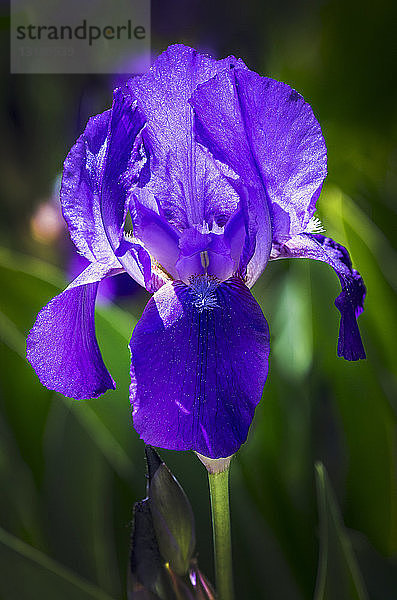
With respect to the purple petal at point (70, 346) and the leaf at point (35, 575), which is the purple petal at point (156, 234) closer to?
the purple petal at point (70, 346)

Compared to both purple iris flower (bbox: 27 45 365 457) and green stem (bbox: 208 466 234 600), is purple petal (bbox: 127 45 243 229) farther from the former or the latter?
green stem (bbox: 208 466 234 600)

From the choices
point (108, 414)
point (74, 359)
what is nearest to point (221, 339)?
point (74, 359)

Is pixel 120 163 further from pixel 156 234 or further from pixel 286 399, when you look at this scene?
pixel 286 399

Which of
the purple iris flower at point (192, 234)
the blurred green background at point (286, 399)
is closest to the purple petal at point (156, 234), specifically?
the purple iris flower at point (192, 234)

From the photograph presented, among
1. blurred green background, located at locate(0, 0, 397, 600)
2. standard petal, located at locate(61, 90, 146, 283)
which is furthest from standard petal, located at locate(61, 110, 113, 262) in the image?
blurred green background, located at locate(0, 0, 397, 600)

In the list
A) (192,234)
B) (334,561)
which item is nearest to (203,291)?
(192,234)

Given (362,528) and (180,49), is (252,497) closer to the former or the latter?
(362,528)
